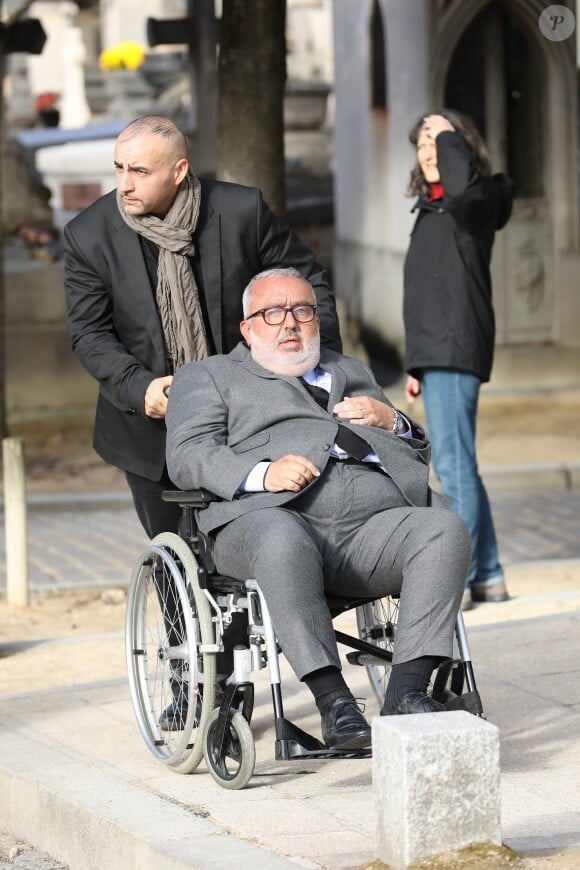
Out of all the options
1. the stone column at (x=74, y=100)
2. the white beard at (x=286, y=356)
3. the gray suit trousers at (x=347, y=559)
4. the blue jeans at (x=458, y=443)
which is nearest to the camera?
the gray suit trousers at (x=347, y=559)

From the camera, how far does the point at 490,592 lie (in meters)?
7.82

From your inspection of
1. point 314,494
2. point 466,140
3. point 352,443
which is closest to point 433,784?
point 314,494

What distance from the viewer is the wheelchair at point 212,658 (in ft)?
16.4

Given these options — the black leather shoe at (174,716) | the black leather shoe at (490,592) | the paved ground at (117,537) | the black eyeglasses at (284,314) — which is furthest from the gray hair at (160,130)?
the paved ground at (117,537)

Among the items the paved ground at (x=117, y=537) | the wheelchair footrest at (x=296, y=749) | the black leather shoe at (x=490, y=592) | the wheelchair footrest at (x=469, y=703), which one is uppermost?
the wheelchair footrest at (x=469, y=703)

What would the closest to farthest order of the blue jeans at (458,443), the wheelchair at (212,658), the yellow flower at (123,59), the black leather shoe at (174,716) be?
the wheelchair at (212,658) < the black leather shoe at (174,716) < the blue jeans at (458,443) < the yellow flower at (123,59)

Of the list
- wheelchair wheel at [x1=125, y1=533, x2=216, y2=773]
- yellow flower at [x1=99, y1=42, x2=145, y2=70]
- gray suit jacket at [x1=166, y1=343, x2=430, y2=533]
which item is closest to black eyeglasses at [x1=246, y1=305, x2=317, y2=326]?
gray suit jacket at [x1=166, y1=343, x2=430, y2=533]

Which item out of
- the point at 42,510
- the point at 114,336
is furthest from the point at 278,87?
the point at 114,336

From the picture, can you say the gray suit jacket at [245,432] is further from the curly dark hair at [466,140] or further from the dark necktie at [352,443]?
the curly dark hair at [466,140]

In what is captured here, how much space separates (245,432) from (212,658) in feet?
2.27

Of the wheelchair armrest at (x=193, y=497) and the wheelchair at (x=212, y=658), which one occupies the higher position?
the wheelchair armrest at (x=193, y=497)

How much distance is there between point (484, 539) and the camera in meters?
7.80

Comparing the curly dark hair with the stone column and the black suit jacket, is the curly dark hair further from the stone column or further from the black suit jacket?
the stone column

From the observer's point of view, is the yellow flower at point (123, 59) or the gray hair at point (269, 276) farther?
the yellow flower at point (123, 59)
